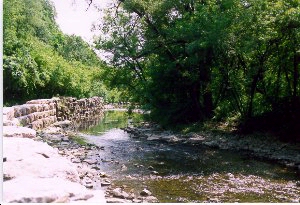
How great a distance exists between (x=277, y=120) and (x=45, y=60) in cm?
1605

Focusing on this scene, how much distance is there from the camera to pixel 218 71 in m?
17.2

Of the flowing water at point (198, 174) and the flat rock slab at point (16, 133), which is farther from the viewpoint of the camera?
the flat rock slab at point (16, 133)

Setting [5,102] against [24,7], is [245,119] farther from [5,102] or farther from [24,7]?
[24,7]

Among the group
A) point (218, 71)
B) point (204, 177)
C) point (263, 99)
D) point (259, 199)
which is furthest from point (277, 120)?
point (259, 199)

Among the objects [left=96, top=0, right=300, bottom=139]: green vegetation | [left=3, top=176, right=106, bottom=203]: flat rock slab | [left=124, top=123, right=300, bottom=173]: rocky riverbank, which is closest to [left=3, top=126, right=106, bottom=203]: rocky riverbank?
[left=3, top=176, right=106, bottom=203]: flat rock slab

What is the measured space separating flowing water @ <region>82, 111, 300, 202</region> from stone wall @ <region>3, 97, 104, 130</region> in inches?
151

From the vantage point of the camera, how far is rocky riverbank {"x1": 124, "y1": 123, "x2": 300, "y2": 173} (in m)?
12.0

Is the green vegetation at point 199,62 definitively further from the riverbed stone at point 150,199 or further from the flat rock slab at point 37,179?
the flat rock slab at point 37,179

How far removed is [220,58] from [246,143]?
4.08 meters

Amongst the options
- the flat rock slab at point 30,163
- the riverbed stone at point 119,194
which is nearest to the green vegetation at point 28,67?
the flat rock slab at point 30,163

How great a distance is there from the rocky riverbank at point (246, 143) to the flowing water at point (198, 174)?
604 mm

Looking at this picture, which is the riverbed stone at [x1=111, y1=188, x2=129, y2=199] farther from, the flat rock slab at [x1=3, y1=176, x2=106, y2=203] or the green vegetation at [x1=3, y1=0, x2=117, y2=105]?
the green vegetation at [x1=3, y1=0, x2=117, y2=105]

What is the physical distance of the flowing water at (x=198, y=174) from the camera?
789 cm

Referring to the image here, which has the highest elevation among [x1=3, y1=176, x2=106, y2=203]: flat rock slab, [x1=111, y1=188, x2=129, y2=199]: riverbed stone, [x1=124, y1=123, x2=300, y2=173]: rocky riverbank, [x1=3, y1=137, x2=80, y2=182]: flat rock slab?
[x1=3, y1=137, x2=80, y2=182]: flat rock slab
